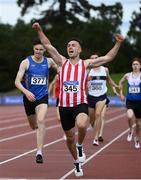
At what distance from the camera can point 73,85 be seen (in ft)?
32.9

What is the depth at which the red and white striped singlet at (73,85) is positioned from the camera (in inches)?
395

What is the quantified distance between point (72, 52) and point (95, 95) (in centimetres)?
602

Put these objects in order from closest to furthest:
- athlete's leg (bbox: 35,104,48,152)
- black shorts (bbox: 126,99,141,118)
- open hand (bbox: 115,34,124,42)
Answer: open hand (bbox: 115,34,124,42) → athlete's leg (bbox: 35,104,48,152) → black shorts (bbox: 126,99,141,118)

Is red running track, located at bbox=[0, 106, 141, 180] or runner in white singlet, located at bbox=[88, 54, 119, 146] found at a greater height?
runner in white singlet, located at bbox=[88, 54, 119, 146]

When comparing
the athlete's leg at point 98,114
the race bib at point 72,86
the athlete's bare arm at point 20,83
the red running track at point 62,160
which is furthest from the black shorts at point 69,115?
the athlete's leg at point 98,114

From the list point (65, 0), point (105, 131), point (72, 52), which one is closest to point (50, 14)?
point (65, 0)

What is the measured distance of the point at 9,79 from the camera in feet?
211

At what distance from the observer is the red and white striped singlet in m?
10.0

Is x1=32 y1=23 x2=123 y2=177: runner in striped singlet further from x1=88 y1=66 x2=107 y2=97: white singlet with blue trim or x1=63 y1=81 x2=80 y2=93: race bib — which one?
x1=88 y1=66 x2=107 y2=97: white singlet with blue trim

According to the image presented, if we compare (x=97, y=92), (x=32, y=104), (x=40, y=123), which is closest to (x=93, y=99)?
(x=97, y=92)

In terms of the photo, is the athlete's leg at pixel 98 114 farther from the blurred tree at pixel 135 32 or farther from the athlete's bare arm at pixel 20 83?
the blurred tree at pixel 135 32

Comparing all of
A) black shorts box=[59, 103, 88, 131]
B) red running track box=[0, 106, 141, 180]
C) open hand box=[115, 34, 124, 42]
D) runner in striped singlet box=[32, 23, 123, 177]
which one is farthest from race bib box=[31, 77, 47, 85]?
open hand box=[115, 34, 124, 42]

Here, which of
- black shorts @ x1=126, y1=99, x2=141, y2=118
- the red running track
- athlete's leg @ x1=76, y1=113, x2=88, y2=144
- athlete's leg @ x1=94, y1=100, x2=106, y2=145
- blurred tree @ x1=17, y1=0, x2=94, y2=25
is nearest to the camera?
athlete's leg @ x1=76, y1=113, x2=88, y2=144

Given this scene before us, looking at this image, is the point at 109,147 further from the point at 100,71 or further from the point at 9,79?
the point at 9,79
